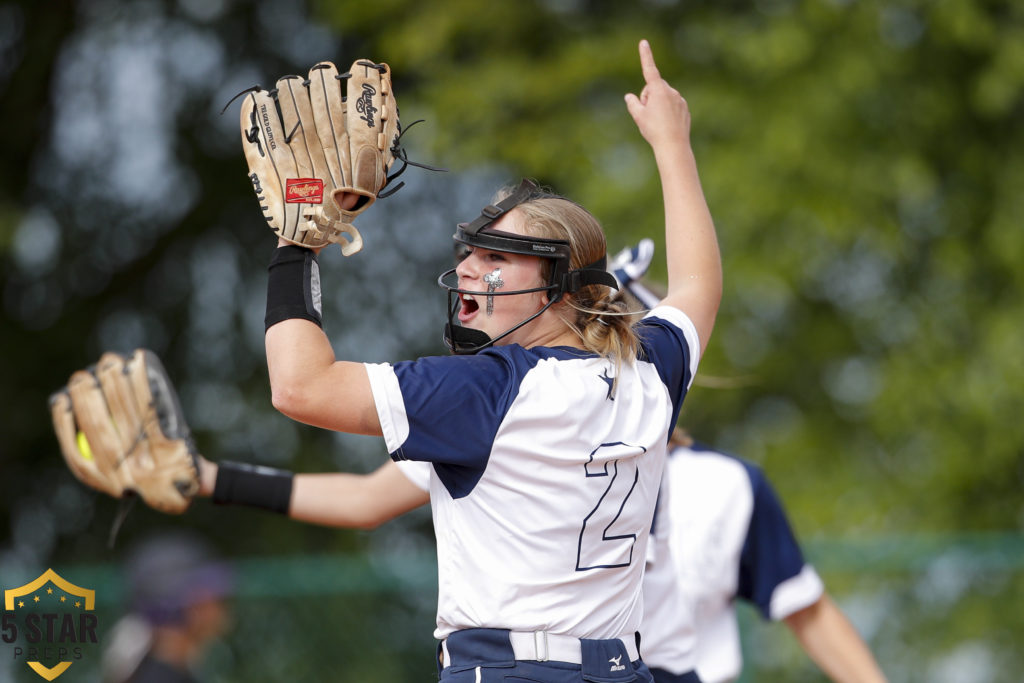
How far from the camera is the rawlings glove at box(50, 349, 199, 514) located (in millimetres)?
3391

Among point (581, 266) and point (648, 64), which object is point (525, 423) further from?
point (648, 64)

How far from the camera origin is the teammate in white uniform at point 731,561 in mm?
3797

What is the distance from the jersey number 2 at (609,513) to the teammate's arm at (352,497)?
0.99 meters

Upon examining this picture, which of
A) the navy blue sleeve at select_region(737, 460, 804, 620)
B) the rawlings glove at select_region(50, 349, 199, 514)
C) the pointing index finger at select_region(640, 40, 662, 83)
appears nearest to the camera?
the pointing index finger at select_region(640, 40, 662, 83)

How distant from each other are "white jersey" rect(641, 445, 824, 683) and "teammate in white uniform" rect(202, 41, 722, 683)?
1.21m

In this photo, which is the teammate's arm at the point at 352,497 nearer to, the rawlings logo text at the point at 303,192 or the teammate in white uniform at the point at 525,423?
the teammate in white uniform at the point at 525,423

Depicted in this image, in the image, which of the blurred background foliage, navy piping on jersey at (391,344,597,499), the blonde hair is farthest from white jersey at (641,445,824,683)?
the blurred background foliage

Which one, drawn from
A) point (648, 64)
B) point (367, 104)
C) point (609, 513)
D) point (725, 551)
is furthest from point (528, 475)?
point (725, 551)

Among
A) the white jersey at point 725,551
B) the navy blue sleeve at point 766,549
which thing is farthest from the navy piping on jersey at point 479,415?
the navy blue sleeve at point 766,549

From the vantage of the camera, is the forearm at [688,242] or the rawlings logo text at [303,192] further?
the forearm at [688,242]

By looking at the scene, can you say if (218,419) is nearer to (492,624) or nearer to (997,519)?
(997,519)

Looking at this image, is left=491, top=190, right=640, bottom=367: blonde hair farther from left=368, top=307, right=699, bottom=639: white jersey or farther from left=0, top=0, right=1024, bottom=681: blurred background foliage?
left=0, top=0, right=1024, bottom=681: blurred background foliage

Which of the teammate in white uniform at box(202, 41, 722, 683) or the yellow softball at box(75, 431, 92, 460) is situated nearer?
the teammate in white uniform at box(202, 41, 722, 683)

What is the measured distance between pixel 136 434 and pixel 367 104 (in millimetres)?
1401
